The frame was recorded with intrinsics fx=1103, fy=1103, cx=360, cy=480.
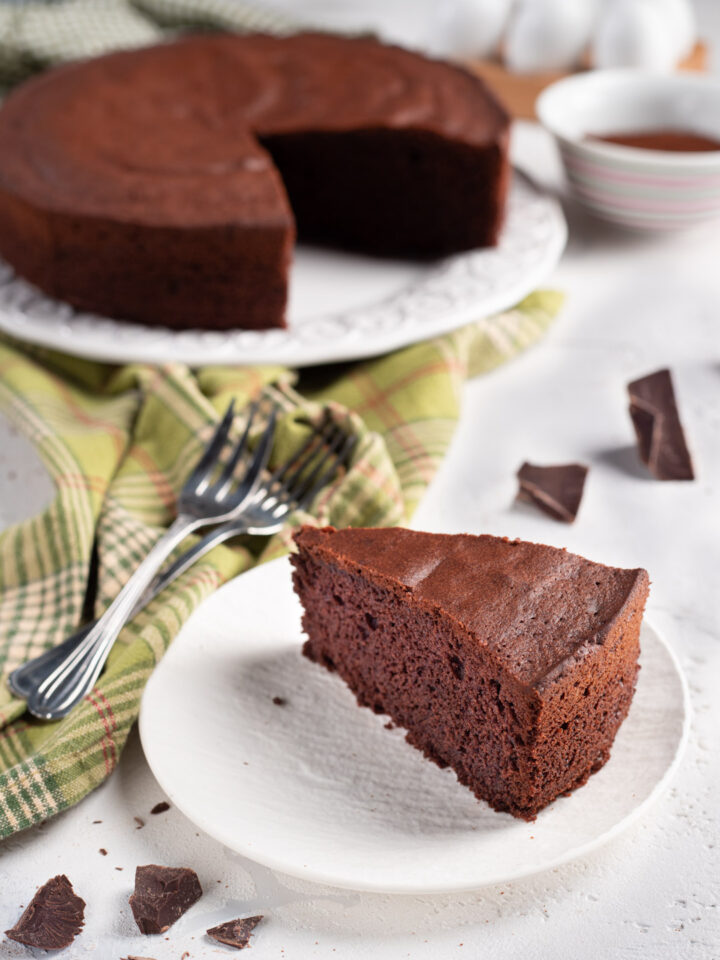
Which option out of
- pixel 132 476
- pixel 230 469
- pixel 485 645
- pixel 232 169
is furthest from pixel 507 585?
pixel 232 169

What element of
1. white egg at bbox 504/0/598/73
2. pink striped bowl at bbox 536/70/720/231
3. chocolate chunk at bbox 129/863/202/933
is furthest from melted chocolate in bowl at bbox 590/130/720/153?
chocolate chunk at bbox 129/863/202/933

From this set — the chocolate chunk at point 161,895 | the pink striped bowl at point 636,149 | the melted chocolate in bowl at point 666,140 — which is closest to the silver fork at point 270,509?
the chocolate chunk at point 161,895

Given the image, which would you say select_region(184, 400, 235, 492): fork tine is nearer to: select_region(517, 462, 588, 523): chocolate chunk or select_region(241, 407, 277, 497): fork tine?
select_region(241, 407, 277, 497): fork tine

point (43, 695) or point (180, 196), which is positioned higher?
point (180, 196)

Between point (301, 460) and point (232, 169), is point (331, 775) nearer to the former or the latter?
point (301, 460)

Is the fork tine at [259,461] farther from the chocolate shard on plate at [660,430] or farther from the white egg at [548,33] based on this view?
the white egg at [548,33]

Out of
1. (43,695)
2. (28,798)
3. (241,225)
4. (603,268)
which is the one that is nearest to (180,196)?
(241,225)

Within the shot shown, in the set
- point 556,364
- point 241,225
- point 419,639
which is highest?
point 241,225

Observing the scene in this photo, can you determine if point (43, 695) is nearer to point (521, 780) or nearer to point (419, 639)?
point (419, 639)
